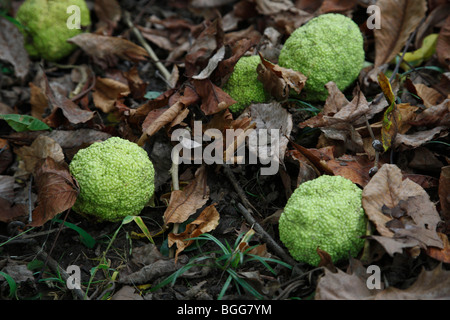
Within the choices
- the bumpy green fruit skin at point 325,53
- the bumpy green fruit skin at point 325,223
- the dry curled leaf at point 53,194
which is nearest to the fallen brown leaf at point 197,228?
the bumpy green fruit skin at point 325,223

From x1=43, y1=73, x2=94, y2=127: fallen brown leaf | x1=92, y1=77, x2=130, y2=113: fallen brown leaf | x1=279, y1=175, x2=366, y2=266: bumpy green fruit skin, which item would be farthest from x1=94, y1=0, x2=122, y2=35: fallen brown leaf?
x1=279, y1=175, x2=366, y2=266: bumpy green fruit skin

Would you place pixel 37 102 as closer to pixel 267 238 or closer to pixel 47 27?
pixel 47 27

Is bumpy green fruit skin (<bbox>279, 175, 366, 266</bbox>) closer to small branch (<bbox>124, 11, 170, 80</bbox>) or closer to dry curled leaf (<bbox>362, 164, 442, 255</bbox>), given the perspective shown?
dry curled leaf (<bbox>362, 164, 442, 255</bbox>)

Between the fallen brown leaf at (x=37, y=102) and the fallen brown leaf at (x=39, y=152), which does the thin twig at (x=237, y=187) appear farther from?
the fallen brown leaf at (x=37, y=102)

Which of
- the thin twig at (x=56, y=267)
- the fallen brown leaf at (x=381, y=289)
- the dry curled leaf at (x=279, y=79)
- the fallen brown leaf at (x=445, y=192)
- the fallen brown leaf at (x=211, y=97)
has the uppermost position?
the dry curled leaf at (x=279, y=79)

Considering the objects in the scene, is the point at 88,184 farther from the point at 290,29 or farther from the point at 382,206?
the point at 290,29
